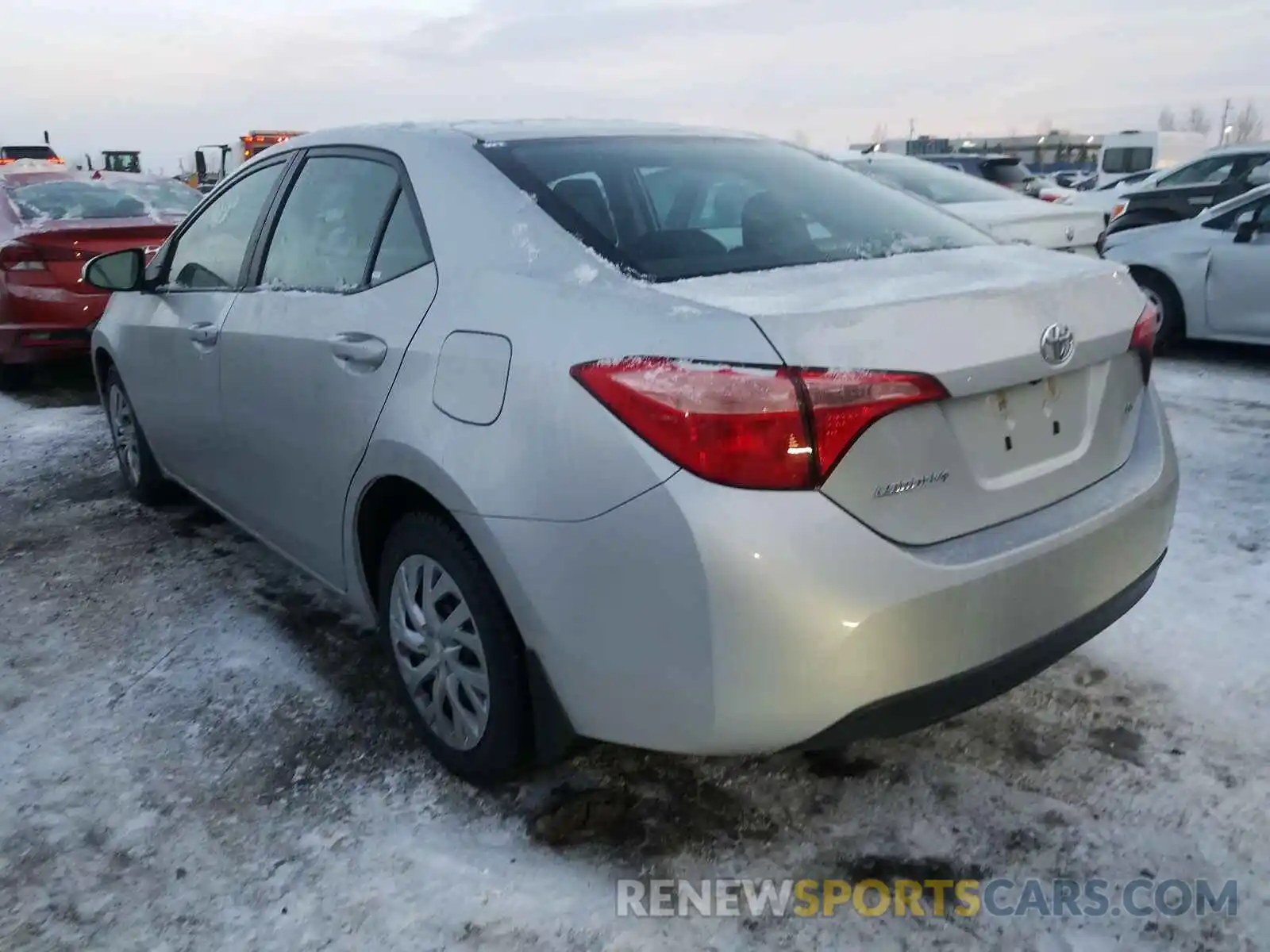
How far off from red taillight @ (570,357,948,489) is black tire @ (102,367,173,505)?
3352mm

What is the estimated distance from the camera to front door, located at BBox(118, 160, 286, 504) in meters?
3.51

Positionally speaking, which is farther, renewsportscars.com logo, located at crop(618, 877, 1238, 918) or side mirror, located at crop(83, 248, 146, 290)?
side mirror, located at crop(83, 248, 146, 290)

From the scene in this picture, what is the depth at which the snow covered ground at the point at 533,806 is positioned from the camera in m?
2.13

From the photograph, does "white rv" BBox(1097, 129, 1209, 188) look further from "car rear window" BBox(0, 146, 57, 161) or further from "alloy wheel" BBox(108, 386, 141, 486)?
"car rear window" BBox(0, 146, 57, 161)

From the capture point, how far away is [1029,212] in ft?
24.6

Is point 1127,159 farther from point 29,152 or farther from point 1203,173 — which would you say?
point 29,152

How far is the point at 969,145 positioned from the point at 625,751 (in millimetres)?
44866

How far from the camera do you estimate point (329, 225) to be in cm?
304

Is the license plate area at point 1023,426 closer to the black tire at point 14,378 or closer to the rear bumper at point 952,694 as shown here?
the rear bumper at point 952,694

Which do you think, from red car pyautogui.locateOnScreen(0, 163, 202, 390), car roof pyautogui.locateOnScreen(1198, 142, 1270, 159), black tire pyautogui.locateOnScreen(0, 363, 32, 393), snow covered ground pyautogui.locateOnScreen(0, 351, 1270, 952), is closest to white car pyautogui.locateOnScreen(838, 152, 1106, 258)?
snow covered ground pyautogui.locateOnScreen(0, 351, 1270, 952)

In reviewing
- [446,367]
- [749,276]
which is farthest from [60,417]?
[749,276]

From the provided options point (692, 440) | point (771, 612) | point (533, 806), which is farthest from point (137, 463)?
point (771, 612)

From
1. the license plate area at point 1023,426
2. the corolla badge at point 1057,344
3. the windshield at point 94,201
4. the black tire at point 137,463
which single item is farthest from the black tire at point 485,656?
the windshield at point 94,201

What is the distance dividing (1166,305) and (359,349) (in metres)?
6.79
